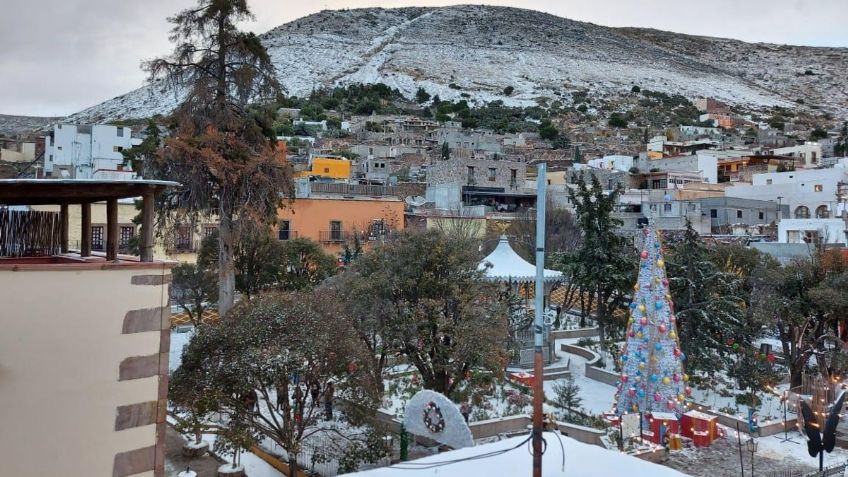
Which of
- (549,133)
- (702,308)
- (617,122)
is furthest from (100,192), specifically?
(617,122)

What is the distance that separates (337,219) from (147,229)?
25.4 m

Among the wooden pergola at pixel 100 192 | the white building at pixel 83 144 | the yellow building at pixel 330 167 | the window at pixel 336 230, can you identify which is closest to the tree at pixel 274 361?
the wooden pergola at pixel 100 192

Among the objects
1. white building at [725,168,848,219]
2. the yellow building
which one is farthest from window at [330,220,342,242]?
white building at [725,168,848,219]

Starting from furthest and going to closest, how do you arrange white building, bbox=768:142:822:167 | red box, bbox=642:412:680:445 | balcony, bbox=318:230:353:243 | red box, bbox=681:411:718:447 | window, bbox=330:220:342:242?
white building, bbox=768:142:822:167 < window, bbox=330:220:342:242 < balcony, bbox=318:230:353:243 < red box, bbox=681:411:718:447 < red box, bbox=642:412:680:445

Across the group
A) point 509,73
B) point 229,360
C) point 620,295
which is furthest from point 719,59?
point 229,360

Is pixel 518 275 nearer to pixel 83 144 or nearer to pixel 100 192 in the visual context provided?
pixel 100 192

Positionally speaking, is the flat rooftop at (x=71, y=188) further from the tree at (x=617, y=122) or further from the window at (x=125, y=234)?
the tree at (x=617, y=122)

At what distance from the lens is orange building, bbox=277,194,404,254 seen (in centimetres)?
3047

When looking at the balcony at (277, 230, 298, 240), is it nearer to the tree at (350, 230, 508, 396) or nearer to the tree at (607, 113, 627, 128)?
the tree at (350, 230, 508, 396)

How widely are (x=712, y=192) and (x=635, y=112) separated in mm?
70639

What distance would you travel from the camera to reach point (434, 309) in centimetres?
1269

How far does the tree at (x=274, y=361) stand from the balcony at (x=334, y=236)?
67.7ft

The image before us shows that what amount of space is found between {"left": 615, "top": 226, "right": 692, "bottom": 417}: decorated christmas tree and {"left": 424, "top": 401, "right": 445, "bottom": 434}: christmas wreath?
17.3ft

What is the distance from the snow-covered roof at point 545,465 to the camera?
23.2 feet
